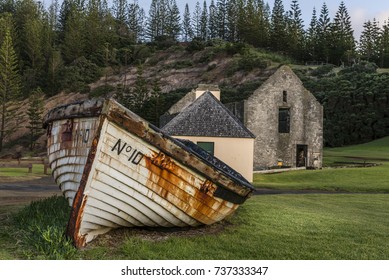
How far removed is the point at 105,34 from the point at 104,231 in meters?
111

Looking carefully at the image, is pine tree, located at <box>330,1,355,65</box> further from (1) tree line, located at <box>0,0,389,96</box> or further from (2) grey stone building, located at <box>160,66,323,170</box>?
(2) grey stone building, located at <box>160,66,323,170</box>

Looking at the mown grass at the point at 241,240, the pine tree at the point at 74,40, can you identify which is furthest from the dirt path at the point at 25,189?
the pine tree at the point at 74,40

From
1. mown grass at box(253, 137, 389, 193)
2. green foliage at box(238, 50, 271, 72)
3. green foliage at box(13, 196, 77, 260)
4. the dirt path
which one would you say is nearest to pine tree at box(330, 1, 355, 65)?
green foliage at box(238, 50, 271, 72)

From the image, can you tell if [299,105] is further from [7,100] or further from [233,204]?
[7,100]

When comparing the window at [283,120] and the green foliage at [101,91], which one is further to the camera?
the green foliage at [101,91]

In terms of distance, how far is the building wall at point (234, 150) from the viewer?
86.4 ft

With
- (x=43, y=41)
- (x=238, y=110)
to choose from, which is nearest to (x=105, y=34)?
(x=43, y=41)

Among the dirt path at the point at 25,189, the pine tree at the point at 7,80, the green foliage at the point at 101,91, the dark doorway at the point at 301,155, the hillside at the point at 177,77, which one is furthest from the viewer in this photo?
the green foliage at the point at 101,91

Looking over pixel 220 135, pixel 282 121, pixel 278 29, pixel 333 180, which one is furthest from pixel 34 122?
pixel 278 29

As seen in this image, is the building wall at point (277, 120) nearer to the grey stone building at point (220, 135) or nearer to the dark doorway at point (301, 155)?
the dark doorway at point (301, 155)

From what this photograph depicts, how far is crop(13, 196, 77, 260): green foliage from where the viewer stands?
7.13m

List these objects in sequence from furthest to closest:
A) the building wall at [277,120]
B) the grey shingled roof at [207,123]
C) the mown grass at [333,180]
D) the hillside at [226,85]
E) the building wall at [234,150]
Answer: the hillside at [226,85] < the building wall at [277,120] < the grey shingled roof at [207,123] < the building wall at [234,150] < the mown grass at [333,180]

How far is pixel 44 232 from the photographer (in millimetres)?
7719

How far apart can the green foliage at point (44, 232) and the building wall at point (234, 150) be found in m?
15.7
